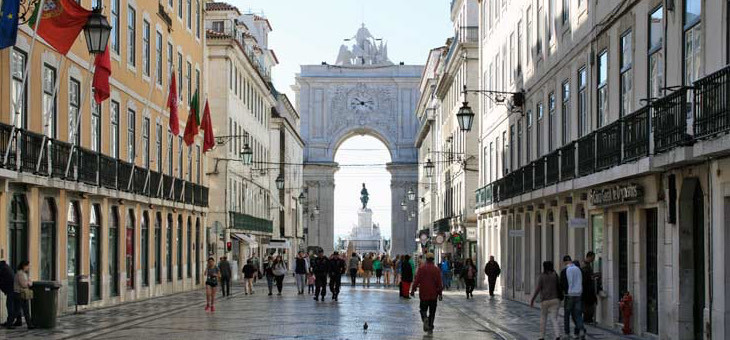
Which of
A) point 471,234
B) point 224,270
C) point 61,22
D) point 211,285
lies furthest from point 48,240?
point 471,234

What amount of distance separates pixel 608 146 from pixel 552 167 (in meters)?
7.31

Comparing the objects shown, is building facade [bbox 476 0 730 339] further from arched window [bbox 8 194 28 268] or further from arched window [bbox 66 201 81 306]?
arched window [bbox 66 201 81 306]

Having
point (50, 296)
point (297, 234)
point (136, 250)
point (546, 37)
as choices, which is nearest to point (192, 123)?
point (136, 250)

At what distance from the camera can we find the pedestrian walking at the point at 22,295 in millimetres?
22875

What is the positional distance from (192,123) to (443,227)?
31.2 metres

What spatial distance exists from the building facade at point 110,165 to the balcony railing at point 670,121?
12.3 meters

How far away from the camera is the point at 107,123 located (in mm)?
34062

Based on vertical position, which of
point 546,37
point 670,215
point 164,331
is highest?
point 546,37

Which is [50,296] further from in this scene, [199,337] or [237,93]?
[237,93]

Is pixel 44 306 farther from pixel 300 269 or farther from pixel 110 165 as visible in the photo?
pixel 300 269

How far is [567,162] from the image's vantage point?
93.4 ft

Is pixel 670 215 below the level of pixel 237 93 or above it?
below

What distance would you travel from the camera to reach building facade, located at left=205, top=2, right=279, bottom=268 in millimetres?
58750

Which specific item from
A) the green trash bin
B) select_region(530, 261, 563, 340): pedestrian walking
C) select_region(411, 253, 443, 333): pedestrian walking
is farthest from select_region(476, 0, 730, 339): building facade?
the green trash bin
